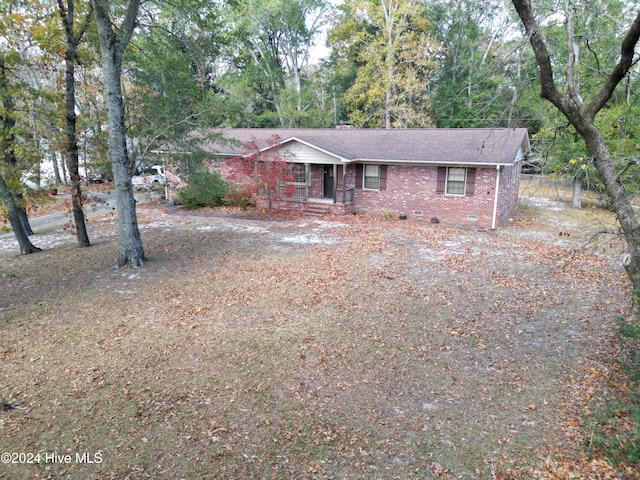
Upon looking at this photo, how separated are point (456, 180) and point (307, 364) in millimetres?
13401

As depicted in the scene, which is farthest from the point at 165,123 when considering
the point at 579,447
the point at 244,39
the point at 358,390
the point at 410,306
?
the point at 244,39

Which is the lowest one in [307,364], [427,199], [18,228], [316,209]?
[307,364]

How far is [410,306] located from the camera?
8.66 meters

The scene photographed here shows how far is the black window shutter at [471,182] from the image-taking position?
1698cm

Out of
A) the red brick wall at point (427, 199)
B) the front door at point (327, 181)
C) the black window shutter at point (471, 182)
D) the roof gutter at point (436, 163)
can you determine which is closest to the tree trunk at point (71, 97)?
the roof gutter at point (436, 163)

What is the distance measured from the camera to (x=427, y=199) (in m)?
18.1

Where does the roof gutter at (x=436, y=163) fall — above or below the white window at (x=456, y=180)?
above

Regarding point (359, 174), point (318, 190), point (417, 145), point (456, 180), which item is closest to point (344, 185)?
point (359, 174)

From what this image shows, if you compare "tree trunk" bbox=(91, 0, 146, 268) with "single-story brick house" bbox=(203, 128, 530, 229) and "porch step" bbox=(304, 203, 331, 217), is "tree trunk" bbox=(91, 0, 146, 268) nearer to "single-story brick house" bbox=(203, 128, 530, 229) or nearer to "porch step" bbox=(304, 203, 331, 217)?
"single-story brick house" bbox=(203, 128, 530, 229)

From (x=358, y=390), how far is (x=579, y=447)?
8.77ft

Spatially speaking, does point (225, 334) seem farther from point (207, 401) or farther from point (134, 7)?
point (134, 7)

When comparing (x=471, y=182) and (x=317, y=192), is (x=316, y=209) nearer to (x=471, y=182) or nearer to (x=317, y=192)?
(x=317, y=192)

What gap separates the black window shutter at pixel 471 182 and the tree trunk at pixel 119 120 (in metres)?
13.0

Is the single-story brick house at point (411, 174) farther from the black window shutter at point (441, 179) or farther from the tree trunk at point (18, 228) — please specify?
the tree trunk at point (18, 228)
